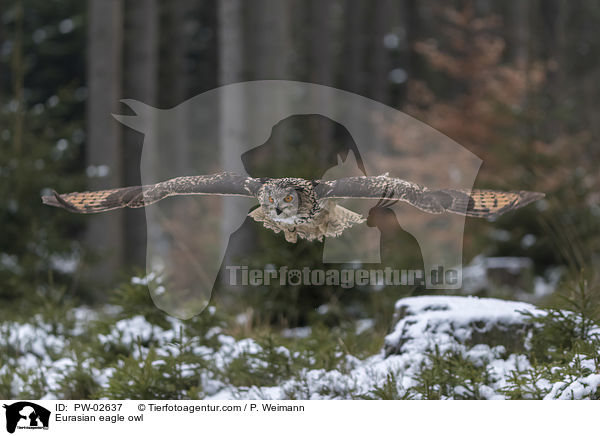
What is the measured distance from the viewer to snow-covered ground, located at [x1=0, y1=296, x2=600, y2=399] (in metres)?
3.78

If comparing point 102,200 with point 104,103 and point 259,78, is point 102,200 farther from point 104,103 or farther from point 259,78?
point 104,103

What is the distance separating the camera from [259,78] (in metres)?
8.28

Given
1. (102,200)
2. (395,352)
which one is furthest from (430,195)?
(102,200)

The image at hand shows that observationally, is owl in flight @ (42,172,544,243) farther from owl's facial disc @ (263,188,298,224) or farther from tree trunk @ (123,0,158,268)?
tree trunk @ (123,0,158,268)

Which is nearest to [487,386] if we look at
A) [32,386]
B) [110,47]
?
[32,386]

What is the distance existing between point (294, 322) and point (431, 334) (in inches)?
70.7

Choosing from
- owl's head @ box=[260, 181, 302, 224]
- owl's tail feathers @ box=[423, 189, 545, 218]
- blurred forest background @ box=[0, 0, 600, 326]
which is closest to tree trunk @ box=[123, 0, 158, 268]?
blurred forest background @ box=[0, 0, 600, 326]

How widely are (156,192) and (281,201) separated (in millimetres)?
793

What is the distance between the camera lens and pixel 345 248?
218 inches

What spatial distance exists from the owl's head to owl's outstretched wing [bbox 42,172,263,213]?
4.5 inches

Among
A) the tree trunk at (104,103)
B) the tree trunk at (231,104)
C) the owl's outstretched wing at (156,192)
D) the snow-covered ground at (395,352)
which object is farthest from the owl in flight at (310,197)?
the tree trunk at (104,103)

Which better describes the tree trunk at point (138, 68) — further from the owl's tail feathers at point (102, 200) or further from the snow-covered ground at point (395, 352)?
the owl's tail feathers at point (102, 200)

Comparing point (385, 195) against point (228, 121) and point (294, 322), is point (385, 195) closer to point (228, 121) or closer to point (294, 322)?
point (294, 322)

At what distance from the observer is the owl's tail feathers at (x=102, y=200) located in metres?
3.12
